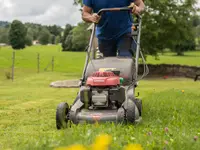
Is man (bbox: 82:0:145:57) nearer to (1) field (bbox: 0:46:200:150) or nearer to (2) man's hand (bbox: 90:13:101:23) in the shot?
(2) man's hand (bbox: 90:13:101:23)

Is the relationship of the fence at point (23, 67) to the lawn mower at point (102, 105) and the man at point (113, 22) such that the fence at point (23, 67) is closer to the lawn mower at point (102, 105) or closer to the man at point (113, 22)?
the man at point (113, 22)

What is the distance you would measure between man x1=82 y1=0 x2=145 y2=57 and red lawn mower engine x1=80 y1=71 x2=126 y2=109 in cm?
105

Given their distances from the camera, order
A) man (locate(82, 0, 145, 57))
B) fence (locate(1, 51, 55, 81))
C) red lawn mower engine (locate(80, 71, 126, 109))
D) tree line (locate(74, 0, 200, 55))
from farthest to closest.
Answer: tree line (locate(74, 0, 200, 55)) → fence (locate(1, 51, 55, 81)) → man (locate(82, 0, 145, 57)) → red lawn mower engine (locate(80, 71, 126, 109))

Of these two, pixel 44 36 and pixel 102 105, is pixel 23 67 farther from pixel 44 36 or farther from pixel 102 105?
pixel 44 36

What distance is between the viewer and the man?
5398 millimetres

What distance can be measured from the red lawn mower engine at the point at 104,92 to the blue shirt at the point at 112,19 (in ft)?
3.45

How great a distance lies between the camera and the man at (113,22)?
540 cm

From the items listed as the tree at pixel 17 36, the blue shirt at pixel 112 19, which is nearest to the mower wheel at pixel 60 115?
the blue shirt at pixel 112 19

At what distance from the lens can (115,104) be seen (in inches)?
182

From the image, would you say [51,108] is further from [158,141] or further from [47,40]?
[47,40]

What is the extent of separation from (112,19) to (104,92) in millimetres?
1318

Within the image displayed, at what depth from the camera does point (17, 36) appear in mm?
78812

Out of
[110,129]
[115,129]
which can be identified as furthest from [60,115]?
[110,129]

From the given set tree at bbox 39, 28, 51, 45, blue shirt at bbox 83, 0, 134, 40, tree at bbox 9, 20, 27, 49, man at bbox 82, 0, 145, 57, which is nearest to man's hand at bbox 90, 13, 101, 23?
man at bbox 82, 0, 145, 57
